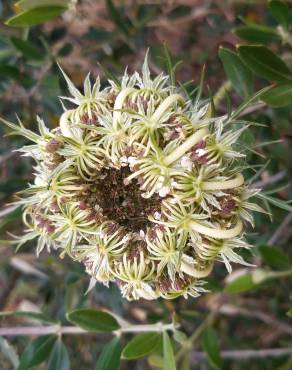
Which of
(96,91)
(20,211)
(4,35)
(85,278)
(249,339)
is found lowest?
(249,339)

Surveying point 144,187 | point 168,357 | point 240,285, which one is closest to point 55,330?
point 168,357

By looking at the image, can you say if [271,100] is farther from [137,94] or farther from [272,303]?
[272,303]

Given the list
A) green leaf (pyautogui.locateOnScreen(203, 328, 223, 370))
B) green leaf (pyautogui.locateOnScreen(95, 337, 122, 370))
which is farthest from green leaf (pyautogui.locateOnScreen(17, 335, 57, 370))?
green leaf (pyautogui.locateOnScreen(203, 328, 223, 370))

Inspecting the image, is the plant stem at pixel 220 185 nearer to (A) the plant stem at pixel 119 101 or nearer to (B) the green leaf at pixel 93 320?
(A) the plant stem at pixel 119 101

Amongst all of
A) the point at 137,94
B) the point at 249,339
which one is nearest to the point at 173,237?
the point at 137,94

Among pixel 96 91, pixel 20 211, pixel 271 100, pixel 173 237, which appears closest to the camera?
pixel 173 237

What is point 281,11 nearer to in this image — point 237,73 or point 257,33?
point 257,33
